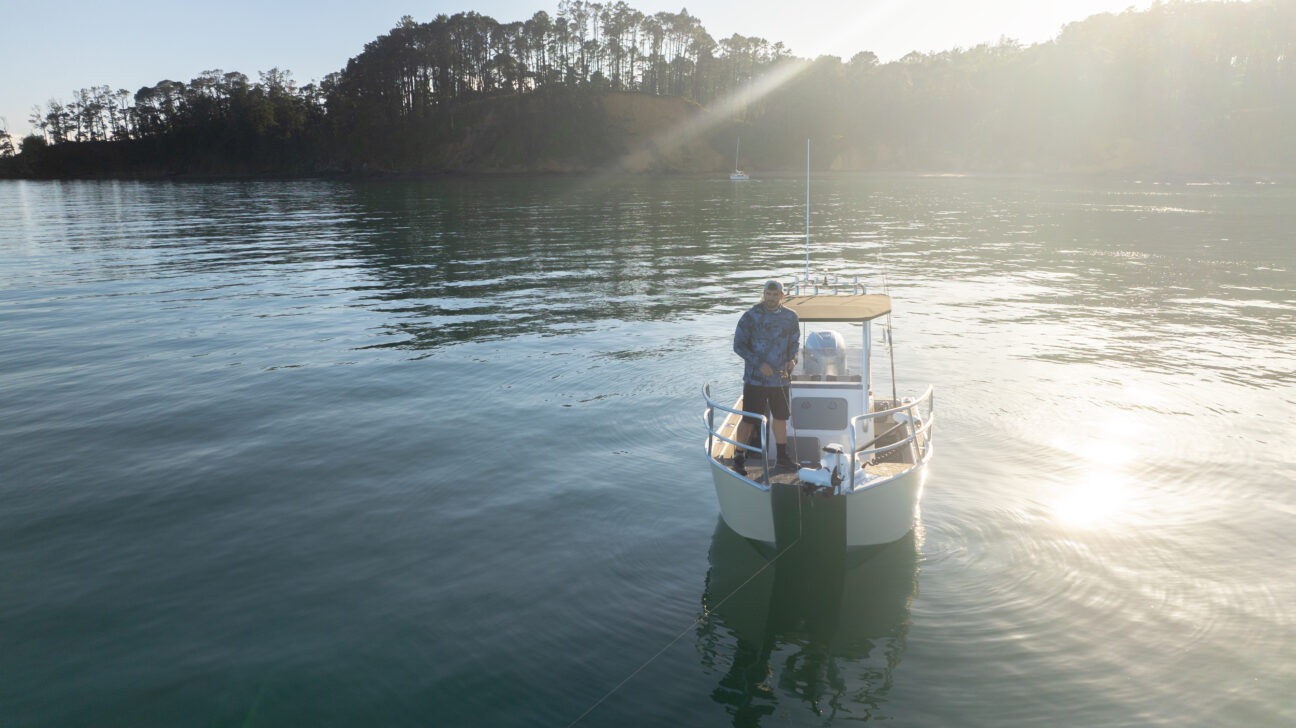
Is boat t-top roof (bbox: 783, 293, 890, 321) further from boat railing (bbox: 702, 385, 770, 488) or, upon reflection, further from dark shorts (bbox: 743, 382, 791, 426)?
boat railing (bbox: 702, 385, 770, 488)

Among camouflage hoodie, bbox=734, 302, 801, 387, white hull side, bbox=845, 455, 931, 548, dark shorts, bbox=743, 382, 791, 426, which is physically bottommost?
white hull side, bbox=845, 455, 931, 548

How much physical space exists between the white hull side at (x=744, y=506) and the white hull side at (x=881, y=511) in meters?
0.95

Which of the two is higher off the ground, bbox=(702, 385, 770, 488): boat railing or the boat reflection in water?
bbox=(702, 385, 770, 488): boat railing

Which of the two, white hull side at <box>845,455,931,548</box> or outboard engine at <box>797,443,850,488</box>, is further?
white hull side at <box>845,455,931,548</box>

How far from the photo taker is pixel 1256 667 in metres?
7.68

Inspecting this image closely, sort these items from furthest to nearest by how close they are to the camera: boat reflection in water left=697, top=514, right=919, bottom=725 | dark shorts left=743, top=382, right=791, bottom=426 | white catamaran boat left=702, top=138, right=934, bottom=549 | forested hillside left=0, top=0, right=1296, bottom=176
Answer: forested hillside left=0, top=0, right=1296, bottom=176 → dark shorts left=743, top=382, right=791, bottom=426 → white catamaran boat left=702, top=138, right=934, bottom=549 → boat reflection in water left=697, top=514, right=919, bottom=725

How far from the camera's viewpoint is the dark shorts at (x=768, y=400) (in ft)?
34.5

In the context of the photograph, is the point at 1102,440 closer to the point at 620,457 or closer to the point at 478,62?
the point at 620,457

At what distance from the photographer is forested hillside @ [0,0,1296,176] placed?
12650 centimetres

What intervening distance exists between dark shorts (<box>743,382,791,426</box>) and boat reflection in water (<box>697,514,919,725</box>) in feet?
5.58

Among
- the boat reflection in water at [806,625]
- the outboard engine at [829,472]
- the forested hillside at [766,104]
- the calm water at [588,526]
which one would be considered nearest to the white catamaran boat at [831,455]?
the outboard engine at [829,472]

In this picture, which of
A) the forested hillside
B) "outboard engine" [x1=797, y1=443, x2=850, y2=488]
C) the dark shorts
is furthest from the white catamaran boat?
the forested hillside

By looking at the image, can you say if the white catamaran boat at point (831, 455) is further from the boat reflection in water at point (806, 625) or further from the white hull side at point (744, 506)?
the boat reflection in water at point (806, 625)

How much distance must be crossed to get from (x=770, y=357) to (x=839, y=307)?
6.31 feet
